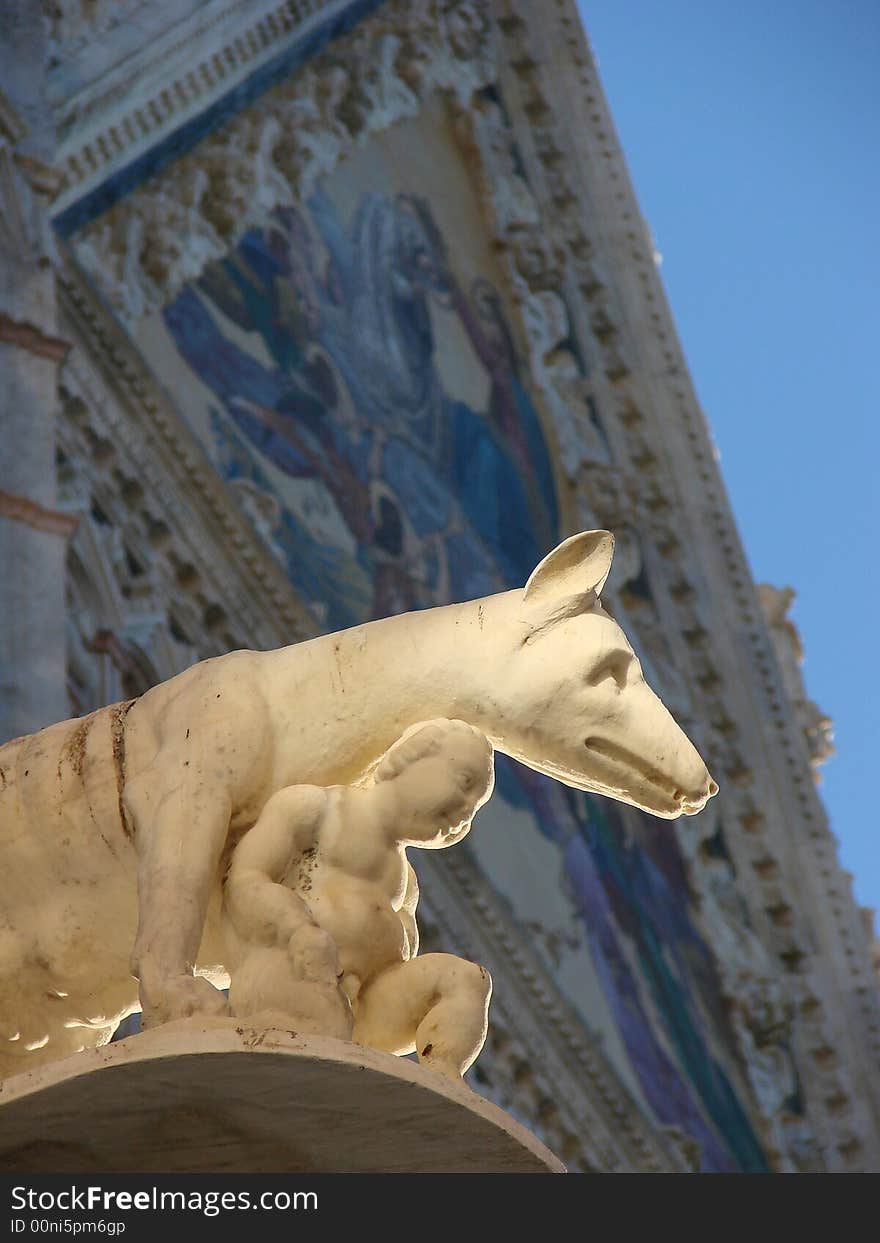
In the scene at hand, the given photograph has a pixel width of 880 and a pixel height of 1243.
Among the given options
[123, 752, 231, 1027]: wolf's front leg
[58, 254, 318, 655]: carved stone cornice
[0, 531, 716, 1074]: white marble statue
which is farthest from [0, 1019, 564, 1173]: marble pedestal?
[58, 254, 318, 655]: carved stone cornice

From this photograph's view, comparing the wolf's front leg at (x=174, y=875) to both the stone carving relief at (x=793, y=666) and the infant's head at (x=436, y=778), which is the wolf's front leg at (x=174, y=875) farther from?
the stone carving relief at (x=793, y=666)

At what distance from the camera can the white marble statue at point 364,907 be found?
3.03 metres

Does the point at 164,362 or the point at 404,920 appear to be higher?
the point at 164,362

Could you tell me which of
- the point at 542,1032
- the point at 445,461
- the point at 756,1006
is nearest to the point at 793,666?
the point at 756,1006

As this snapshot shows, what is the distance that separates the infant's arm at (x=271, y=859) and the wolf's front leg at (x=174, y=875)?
0.11ft

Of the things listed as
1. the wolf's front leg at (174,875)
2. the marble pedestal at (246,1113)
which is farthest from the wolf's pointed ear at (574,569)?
the marble pedestal at (246,1113)

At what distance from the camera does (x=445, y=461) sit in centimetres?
1125

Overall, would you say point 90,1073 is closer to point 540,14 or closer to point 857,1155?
point 857,1155

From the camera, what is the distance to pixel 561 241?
13695 mm

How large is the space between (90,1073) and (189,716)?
616mm

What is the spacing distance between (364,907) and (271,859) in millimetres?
123

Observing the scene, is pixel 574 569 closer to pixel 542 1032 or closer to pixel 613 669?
pixel 613 669

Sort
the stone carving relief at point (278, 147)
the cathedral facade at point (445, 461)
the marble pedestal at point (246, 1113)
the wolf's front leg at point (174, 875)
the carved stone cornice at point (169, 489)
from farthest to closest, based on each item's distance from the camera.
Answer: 1. the stone carving relief at point (278, 147)
2. the carved stone cornice at point (169, 489)
3. the cathedral facade at point (445, 461)
4. the wolf's front leg at point (174, 875)
5. the marble pedestal at point (246, 1113)

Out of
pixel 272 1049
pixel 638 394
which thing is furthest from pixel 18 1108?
pixel 638 394
